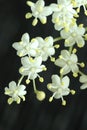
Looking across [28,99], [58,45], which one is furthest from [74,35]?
[28,99]

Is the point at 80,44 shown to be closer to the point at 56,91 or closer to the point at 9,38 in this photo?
the point at 56,91

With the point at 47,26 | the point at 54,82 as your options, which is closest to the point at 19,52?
the point at 54,82

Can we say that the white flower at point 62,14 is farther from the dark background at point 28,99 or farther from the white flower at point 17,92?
the dark background at point 28,99

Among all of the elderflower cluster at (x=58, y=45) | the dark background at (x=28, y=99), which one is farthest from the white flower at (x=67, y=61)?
the dark background at (x=28, y=99)

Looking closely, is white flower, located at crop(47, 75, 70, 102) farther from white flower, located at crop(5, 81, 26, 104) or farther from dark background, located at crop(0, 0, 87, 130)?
dark background, located at crop(0, 0, 87, 130)

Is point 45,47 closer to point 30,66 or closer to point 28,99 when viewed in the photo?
point 30,66

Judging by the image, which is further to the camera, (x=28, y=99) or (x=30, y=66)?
(x=28, y=99)
